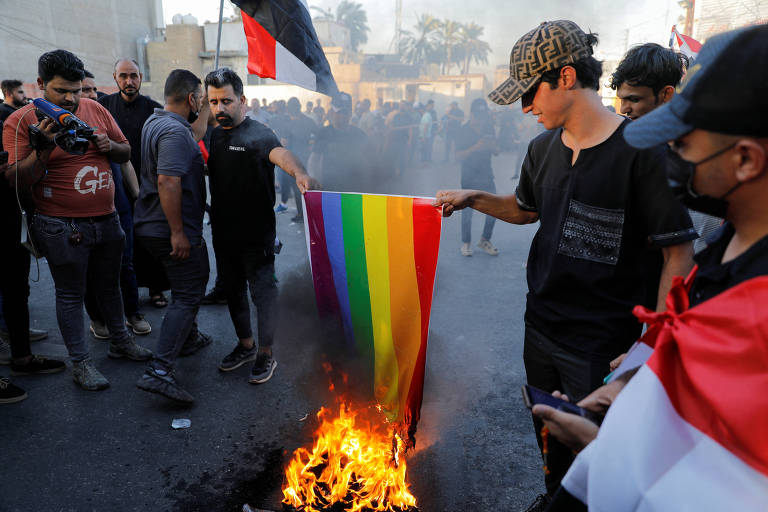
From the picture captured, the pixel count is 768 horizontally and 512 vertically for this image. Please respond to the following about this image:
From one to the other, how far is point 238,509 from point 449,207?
1973 mm

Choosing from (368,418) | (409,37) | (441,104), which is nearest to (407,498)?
(368,418)

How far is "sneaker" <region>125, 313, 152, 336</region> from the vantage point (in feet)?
15.9

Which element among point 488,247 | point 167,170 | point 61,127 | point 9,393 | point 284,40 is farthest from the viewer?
point 488,247

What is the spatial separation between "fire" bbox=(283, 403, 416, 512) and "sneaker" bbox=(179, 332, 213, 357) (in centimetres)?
190

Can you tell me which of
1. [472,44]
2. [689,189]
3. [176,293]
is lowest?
[176,293]

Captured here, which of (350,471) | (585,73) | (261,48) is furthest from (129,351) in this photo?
(585,73)

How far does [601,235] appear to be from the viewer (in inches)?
78.0

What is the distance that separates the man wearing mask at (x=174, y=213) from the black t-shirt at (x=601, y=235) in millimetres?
2508

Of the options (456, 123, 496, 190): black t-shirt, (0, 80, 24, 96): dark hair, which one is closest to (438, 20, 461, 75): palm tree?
(456, 123, 496, 190): black t-shirt

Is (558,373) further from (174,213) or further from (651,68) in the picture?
(174,213)

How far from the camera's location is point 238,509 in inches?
108

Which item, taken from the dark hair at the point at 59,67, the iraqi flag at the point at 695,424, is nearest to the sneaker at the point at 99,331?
the dark hair at the point at 59,67

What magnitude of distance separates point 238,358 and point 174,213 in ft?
4.57

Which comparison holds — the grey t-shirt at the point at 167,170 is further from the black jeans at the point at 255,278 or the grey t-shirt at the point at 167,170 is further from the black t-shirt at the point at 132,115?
the black t-shirt at the point at 132,115
